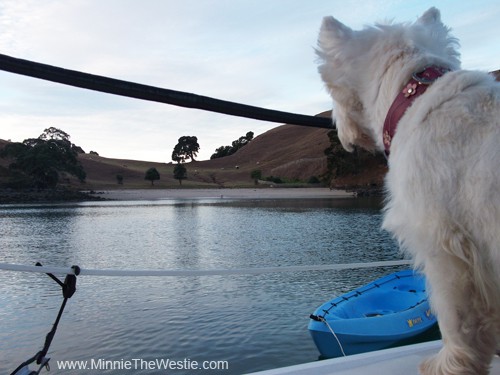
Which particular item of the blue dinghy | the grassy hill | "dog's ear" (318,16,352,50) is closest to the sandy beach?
the grassy hill

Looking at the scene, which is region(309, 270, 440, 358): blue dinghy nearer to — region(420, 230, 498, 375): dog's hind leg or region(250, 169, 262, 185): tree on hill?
region(420, 230, 498, 375): dog's hind leg

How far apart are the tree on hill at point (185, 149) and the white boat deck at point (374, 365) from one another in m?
152

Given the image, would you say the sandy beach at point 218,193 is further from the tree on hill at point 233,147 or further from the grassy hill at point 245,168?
the tree on hill at point 233,147

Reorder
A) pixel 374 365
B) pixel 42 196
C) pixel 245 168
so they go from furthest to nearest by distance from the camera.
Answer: pixel 245 168 → pixel 42 196 → pixel 374 365

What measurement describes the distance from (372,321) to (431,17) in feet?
27.2

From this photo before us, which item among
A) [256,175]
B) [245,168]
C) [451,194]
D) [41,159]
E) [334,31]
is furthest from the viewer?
[245,168]

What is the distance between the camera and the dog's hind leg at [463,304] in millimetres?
1953

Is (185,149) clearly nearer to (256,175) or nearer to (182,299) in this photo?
(256,175)

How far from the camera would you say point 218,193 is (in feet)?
380

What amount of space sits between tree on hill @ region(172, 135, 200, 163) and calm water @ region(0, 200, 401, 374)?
118 metres

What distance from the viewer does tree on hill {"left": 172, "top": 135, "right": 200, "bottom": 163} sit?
154 metres

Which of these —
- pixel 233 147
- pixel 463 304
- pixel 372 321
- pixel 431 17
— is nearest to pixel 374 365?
pixel 463 304

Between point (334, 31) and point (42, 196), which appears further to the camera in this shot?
point (42, 196)

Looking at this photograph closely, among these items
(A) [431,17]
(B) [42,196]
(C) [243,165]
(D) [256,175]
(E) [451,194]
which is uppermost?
(C) [243,165]
